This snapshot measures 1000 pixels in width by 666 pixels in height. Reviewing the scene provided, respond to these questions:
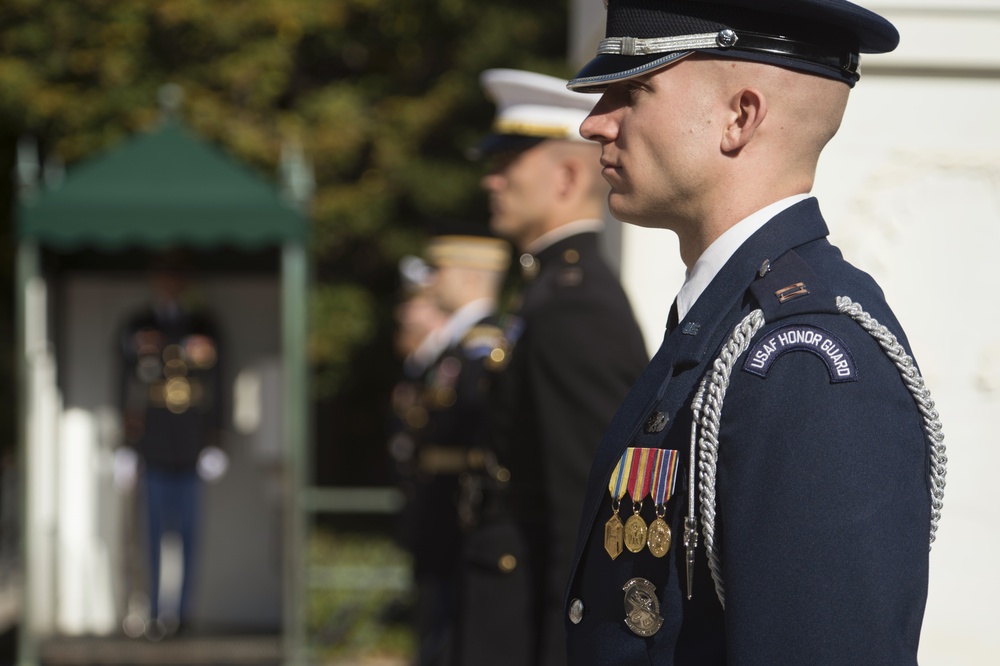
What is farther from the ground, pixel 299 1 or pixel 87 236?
pixel 299 1

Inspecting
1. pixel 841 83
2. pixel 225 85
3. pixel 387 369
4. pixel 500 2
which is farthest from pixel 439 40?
pixel 841 83

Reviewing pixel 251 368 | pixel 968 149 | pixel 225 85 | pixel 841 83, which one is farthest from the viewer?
pixel 225 85

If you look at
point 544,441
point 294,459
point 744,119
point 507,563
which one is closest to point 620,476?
point 744,119

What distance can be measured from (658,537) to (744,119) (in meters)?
0.53

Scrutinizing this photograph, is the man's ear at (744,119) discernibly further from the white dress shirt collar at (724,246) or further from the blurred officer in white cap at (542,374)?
the blurred officer in white cap at (542,374)

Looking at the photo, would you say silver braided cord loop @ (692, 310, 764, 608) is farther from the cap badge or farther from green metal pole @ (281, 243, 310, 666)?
green metal pole @ (281, 243, 310, 666)

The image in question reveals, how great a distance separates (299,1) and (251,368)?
3938mm

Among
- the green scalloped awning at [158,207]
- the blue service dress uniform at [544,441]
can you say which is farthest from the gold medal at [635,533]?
the green scalloped awning at [158,207]

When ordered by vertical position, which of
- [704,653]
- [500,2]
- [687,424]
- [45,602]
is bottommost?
[45,602]

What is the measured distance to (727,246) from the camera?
166cm

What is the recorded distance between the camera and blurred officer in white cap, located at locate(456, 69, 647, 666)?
301 centimetres

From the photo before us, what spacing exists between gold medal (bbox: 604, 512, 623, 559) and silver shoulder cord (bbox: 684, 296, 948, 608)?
0.45 ft

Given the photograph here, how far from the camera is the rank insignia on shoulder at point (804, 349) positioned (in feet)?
4.63

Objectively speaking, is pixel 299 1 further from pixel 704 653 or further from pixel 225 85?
pixel 704 653
